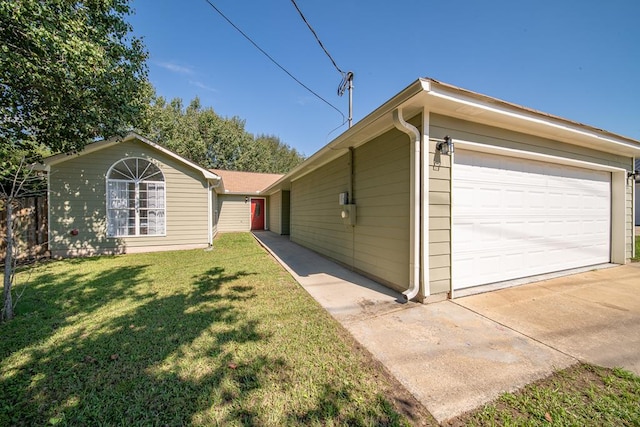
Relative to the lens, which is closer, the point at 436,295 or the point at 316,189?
the point at 436,295

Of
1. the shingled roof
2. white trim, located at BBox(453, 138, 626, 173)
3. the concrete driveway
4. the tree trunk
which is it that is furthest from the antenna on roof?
the shingled roof

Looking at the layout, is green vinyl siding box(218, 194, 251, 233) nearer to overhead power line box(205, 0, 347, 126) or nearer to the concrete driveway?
overhead power line box(205, 0, 347, 126)

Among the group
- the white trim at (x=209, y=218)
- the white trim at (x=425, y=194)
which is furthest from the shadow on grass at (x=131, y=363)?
the white trim at (x=209, y=218)

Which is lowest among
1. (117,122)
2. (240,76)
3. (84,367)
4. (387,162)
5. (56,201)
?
(84,367)

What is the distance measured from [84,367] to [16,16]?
5928 millimetres

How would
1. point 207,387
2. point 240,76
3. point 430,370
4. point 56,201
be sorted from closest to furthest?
point 207,387 < point 430,370 < point 56,201 < point 240,76

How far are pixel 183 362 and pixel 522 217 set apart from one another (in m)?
5.58

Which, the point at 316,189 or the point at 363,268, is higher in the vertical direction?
the point at 316,189

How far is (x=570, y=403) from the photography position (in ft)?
5.64

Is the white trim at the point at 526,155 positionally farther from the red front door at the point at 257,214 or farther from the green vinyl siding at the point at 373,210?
the red front door at the point at 257,214

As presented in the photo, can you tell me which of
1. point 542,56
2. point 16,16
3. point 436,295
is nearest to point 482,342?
point 436,295

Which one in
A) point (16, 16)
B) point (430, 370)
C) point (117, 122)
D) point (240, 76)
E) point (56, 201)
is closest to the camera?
point (430, 370)

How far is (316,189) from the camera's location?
7.81 metres

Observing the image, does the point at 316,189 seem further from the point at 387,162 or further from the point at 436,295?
the point at 436,295
